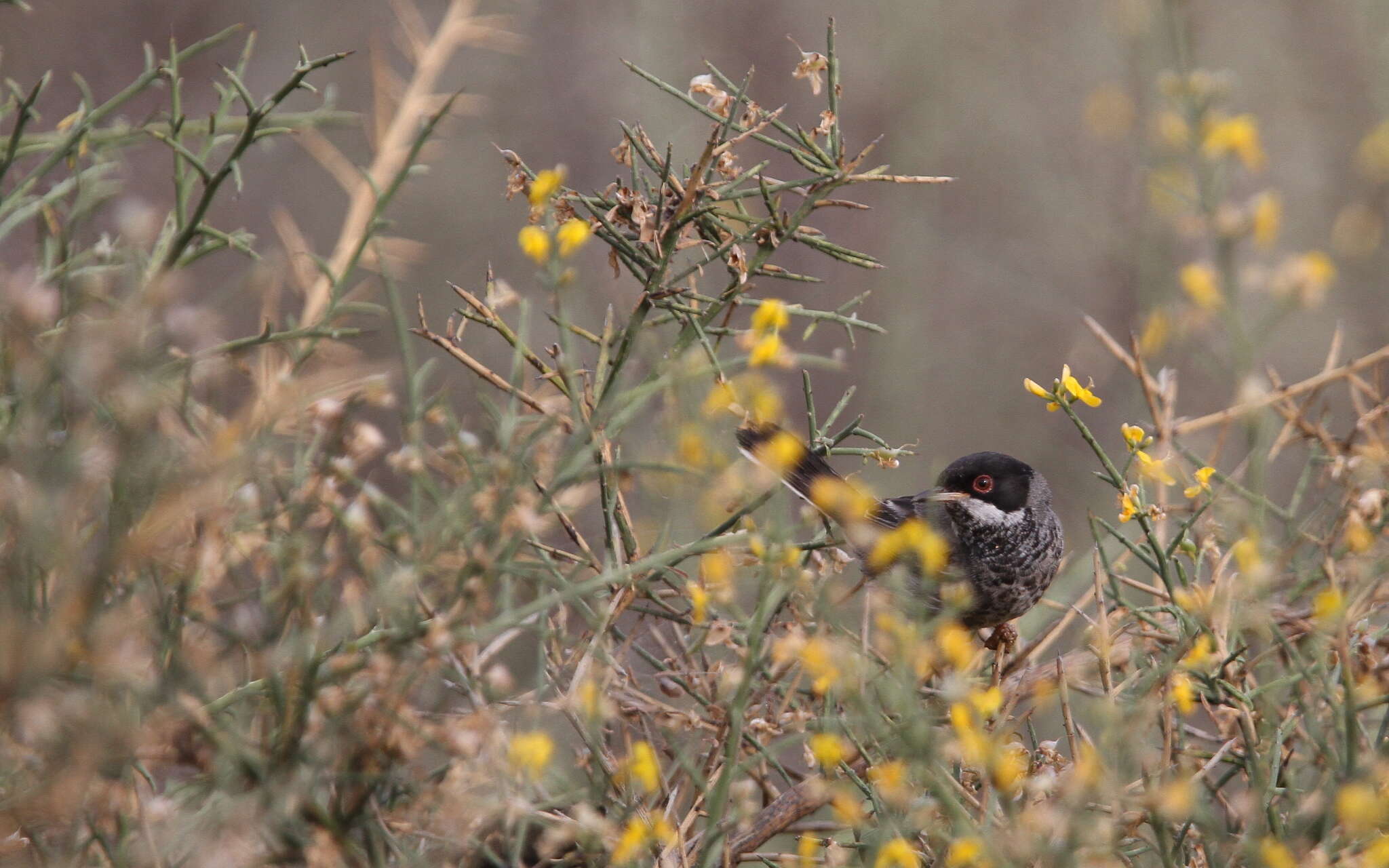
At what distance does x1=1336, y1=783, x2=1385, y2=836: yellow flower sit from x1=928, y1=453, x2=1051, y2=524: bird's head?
2333 mm

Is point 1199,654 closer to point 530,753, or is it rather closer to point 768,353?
point 768,353

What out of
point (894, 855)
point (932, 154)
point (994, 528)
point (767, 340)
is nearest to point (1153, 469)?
point (767, 340)

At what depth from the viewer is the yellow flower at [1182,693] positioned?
1680 millimetres

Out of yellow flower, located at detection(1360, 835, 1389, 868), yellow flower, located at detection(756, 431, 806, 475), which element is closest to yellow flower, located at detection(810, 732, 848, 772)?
yellow flower, located at detection(756, 431, 806, 475)

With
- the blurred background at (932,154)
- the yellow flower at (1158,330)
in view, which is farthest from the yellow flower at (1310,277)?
the blurred background at (932,154)

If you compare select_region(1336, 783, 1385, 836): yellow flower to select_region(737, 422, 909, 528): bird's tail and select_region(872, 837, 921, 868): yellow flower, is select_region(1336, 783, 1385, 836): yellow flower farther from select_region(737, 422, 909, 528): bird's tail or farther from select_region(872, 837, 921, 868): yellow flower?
select_region(737, 422, 909, 528): bird's tail

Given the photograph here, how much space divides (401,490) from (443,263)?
1.72m

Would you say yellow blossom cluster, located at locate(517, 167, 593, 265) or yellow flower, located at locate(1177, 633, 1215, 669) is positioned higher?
yellow blossom cluster, located at locate(517, 167, 593, 265)

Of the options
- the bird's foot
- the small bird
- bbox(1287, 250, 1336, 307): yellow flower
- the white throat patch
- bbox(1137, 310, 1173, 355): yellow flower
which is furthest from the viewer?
the white throat patch

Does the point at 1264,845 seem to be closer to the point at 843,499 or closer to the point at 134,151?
the point at 843,499

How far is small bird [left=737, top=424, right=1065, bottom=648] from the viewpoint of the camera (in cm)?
340

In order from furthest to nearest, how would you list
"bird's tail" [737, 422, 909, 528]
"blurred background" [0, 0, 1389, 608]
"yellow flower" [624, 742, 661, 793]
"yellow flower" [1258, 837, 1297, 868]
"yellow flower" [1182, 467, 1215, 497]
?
1. "blurred background" [0, 0, 1389, 608]
2. "yellow flower" [1182, 467, 1215, 497]
3. "bird's tail" [737, 422, 909, 528]
4. "yellow flower" [624, 742, 661, 793]
5. "yellow flower" [1258, 837, 1297, 868]

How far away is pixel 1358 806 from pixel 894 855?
476 mm

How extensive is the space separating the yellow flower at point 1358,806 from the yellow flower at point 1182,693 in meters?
0.29
